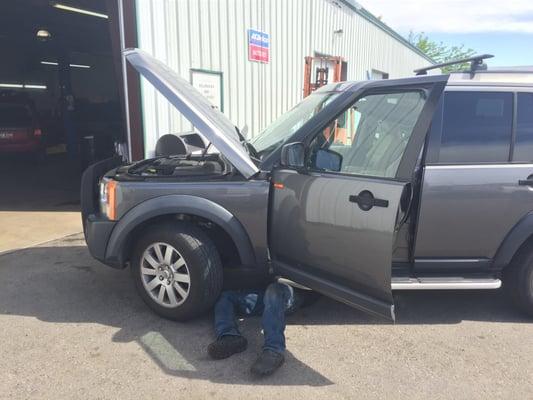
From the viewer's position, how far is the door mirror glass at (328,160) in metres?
3.19

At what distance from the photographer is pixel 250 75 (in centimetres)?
867

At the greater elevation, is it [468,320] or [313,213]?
[313,213]

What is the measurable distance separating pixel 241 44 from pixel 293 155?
568cm

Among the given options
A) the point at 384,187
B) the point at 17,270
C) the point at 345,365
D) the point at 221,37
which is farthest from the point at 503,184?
the point at 221,37

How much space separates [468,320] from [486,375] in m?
0.78

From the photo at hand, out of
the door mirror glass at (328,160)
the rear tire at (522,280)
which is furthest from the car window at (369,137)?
the rear tire at (522,280)

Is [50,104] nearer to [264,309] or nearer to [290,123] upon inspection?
[290,123]

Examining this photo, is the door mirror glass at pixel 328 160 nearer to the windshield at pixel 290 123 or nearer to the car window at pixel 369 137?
the car window at pixel 369 137

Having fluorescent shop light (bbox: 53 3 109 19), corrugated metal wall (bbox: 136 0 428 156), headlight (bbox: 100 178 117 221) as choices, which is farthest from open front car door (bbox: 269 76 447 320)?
fluorescent shop light (bbox: 53 3 109 19)

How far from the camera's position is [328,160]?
3.22 m

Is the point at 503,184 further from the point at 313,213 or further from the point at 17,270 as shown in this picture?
the point at 17,270

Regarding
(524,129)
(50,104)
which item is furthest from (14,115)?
(524,129)

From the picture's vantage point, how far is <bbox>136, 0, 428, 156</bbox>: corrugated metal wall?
6512mm

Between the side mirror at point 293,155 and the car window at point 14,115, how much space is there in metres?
10.9
